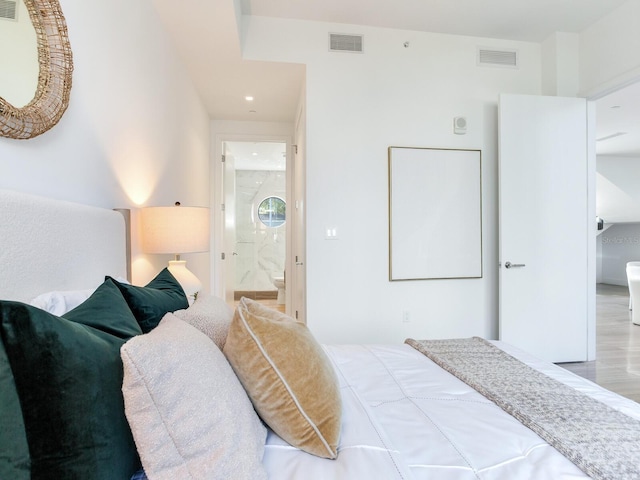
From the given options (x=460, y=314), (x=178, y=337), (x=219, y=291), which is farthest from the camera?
(x=219, y=291)

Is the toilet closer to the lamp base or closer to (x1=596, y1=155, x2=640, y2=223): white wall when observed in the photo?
the lamp base

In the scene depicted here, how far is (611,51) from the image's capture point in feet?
8.87

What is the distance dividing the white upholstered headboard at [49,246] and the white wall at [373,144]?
5.56 ft

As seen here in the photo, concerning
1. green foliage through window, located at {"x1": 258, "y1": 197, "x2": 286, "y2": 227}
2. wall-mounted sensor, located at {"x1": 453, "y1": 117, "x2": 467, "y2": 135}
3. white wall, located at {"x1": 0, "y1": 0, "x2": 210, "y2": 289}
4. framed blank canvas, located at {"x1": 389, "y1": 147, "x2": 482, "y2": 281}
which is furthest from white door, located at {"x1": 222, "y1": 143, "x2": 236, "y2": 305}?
wall-mounted sensor, located at {"x1": 453, "y1": 117, "x2": 467, "y2": 135}

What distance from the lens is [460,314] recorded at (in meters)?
2.99

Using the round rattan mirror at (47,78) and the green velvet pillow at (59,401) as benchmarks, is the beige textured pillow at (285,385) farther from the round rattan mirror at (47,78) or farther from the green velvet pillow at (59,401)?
the round rattan mirror at (47,78)

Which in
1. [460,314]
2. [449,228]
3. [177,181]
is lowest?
[460,314]

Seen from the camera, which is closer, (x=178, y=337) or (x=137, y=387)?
(x=137, y=387)

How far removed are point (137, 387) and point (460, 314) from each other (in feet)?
9.57

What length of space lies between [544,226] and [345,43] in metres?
2.38

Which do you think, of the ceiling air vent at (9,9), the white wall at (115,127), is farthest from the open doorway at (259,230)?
the ceiling air vent at (9,9)

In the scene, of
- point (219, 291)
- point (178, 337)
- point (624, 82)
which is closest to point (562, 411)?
point (178, 337)

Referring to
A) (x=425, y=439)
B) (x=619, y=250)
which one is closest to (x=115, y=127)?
(x=425, y=439)

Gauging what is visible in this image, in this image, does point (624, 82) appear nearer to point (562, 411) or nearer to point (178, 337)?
point (562, 411)
